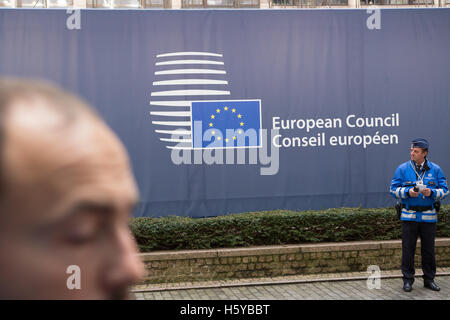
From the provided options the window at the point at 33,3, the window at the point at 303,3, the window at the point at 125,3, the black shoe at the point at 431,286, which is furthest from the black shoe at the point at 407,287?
the window at the point at 33,3

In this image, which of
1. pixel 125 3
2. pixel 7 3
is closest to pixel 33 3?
pixel 7 3

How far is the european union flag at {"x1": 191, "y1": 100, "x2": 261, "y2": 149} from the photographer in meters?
9.18

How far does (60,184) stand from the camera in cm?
35

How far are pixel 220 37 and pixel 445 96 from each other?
4.24m

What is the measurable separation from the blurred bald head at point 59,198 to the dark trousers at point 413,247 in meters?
7.45

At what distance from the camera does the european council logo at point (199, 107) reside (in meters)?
9.17

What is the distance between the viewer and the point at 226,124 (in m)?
9.24

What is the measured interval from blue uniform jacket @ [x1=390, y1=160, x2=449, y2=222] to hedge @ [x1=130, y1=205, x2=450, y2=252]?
4.36 ft

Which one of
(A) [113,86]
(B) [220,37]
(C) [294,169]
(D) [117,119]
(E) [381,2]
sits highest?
(E) [381,2]

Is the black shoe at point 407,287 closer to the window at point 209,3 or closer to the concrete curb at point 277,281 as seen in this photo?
the concrete curb at point 277,281

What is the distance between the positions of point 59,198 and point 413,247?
766 cm
